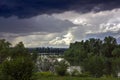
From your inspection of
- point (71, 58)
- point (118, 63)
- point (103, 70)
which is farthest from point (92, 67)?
point (71, 58)

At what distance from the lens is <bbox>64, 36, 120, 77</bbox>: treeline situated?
78812mm

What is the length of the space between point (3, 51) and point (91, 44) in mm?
53475

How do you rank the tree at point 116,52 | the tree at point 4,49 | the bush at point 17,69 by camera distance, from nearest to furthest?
the bush at point 17,69 < the tree at point 4,49 < the tree at point 116,52

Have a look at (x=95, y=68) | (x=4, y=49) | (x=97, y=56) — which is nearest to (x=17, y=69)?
(x=4, y=49)

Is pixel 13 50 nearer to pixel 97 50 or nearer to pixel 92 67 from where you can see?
pixel 92 67

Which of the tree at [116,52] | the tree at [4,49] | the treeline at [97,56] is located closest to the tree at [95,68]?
the treeline at [97,56]

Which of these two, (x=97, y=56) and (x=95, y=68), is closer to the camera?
(x=95, y=68)

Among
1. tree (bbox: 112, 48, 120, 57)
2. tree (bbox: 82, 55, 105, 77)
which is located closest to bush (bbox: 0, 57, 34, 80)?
tree (bbox: 82, 55, 105, 77)

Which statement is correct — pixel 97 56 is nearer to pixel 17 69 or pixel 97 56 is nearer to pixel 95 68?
pixel 95 68

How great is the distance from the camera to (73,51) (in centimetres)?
11688

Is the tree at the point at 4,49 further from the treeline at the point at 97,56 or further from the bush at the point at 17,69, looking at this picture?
→ the bush at the point at 17,69

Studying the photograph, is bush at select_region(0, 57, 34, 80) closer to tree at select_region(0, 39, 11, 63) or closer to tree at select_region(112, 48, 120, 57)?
tree at select_region(0, 39, 11, 63)

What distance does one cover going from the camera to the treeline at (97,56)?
3103 inches

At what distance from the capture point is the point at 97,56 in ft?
288
